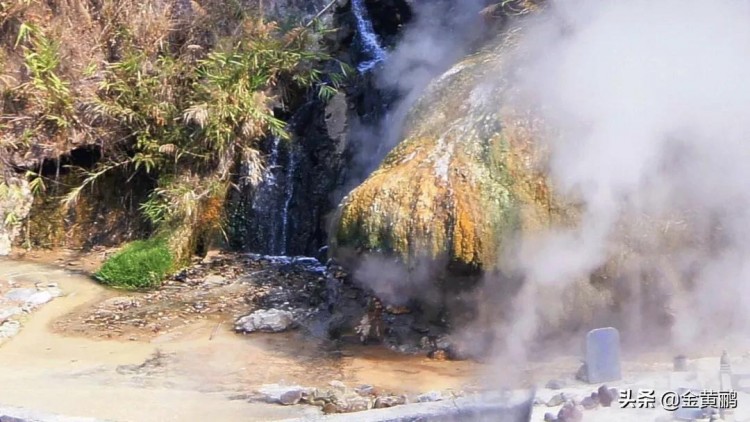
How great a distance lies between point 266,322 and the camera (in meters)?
6.84

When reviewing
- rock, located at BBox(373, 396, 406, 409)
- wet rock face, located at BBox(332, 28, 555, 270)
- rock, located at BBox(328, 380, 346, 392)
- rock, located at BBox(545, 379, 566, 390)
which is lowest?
rock, located at BBox(373, 396, 406, 409)

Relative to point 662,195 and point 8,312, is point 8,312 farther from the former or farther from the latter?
point 662,195

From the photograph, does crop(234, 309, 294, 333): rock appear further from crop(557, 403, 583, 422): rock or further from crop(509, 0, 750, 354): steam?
crop(557, 403, 583, 422): rock

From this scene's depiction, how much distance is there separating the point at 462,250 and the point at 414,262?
374 millimetres

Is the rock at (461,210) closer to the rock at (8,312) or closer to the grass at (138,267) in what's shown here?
the grass at (138,267)

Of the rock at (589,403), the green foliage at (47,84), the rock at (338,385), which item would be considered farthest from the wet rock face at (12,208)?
the rock at (589,403)

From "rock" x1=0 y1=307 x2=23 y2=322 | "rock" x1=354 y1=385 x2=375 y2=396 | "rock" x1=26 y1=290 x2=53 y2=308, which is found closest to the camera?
"rock" x1=354 y1=385 x2=375 y2=396

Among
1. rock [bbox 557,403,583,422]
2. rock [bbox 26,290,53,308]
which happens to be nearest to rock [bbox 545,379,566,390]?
rock [bbox 557,403,583,422]

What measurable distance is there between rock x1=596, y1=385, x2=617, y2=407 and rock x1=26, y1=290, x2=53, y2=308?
5626 mm

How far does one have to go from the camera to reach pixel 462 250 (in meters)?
5.57

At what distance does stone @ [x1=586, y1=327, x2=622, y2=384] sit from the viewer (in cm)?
456

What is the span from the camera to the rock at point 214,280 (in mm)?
8239

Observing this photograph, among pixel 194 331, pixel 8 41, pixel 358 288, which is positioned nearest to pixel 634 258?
pixel 358 288

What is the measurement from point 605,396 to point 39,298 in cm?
574
